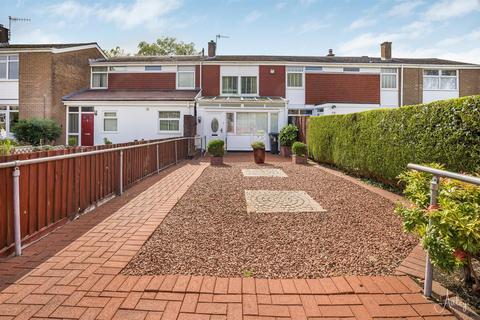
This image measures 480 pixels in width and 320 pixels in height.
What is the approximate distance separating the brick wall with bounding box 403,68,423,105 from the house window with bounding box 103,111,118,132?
19.3 m

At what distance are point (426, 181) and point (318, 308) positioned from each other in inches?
64.1

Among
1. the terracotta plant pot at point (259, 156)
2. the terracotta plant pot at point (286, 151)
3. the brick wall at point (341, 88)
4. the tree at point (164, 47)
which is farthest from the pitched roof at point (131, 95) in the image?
the tree at point (164, 47)

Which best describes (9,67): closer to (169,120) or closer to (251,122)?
(169,120)

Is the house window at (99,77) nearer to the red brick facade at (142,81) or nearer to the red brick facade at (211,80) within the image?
the red brick facade at (142,81)

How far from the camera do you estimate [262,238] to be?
4230 millimetres

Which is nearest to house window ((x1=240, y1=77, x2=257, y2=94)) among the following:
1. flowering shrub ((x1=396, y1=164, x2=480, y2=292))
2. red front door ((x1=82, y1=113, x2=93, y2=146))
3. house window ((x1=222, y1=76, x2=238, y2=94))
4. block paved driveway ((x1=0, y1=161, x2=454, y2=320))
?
house window ((x1=222, y1=76, x2=238, y2=94))

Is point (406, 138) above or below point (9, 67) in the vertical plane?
below

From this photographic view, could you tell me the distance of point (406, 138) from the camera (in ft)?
22.7

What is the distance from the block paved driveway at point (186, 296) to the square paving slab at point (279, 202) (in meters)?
2.69

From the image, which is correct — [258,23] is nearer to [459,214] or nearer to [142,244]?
[142,244]

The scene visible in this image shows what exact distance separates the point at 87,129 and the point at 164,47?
24.4m

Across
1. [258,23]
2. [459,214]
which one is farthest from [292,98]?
[459,214]

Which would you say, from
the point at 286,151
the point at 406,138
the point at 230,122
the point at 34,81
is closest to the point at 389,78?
the point at 286,151

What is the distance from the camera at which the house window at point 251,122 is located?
19.6m
